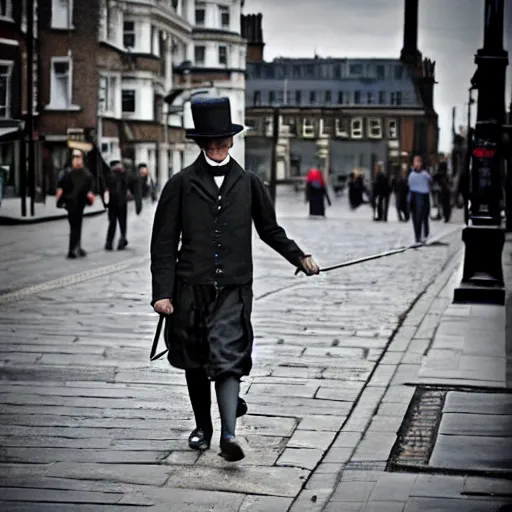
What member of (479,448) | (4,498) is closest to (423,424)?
(479,448)

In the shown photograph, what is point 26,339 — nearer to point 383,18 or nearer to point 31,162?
point 31,162

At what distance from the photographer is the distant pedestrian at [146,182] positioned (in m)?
13.6

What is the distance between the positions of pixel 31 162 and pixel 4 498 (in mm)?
6597

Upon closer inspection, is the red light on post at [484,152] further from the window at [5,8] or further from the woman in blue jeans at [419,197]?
the woman in blue jeans at [419,197]

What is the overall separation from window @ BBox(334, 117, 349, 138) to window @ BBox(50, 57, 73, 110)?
272 cm

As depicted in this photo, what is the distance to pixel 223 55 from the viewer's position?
12.5 meters

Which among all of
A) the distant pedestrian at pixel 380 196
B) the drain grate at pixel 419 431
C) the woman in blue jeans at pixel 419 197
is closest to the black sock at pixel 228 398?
the drain grate at pixel 419 431

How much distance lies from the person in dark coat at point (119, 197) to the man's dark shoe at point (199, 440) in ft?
26.8

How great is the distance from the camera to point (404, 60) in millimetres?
13141

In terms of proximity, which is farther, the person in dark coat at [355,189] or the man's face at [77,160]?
the person in dark coat at [355,189]

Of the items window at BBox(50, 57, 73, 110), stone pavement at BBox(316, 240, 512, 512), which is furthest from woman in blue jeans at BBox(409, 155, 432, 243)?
stone pavement at BBox(316, 240, 512, 512)

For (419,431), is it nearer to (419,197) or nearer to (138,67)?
(138,67)

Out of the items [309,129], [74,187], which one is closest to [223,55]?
[309,129]

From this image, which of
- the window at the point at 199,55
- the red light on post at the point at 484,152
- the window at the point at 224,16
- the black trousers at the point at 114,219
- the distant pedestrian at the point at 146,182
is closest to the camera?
the red light on post at the point at 484,152
